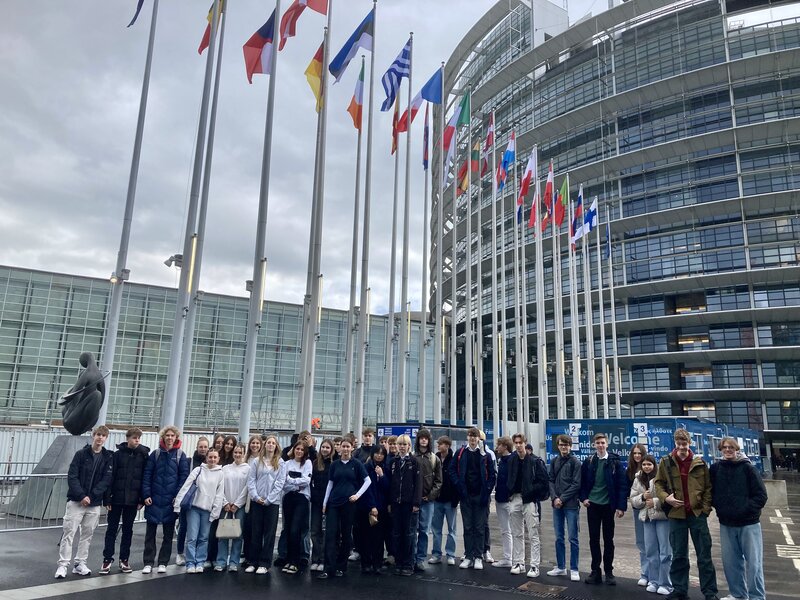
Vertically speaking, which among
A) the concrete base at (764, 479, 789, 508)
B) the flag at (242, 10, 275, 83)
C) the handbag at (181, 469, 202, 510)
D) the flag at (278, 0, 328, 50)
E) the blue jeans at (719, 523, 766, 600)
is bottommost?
the concrete base at (764, 479, 789, 508)

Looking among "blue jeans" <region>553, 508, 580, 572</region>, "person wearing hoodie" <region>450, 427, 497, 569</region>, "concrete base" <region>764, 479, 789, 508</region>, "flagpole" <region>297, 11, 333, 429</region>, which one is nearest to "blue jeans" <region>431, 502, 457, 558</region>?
"person wearing hoodie" <region>450, 427, 497, 569</region>

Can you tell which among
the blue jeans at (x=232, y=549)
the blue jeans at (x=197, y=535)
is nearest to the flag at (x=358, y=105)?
the blue jeans at (x=232, y=549)

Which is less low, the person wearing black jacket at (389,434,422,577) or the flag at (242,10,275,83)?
the flag at (242,10,275,83)

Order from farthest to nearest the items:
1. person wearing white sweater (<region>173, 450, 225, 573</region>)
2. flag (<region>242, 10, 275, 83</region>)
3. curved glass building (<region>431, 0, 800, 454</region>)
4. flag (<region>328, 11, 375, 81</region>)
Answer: curved glass building (<region>431, 0, 800, 454</region>)
flag (<region>328, 11, 375, 81</region>)
flag (<region>242, 10, 275, 83</region>)
person wearing white sweater (<region>173, 450, 225, 573</region>)

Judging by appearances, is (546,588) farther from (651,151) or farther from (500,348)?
(651,151)

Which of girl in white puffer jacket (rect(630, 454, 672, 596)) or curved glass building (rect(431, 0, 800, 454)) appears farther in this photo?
curved glass building (rect(431, 0, 800, 454))

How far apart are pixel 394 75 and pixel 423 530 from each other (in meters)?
18.0

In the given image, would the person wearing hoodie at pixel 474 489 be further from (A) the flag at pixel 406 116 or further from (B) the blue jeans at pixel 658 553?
(A) the flag at pixel 406 116

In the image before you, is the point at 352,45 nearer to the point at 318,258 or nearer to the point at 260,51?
the point at 260,51

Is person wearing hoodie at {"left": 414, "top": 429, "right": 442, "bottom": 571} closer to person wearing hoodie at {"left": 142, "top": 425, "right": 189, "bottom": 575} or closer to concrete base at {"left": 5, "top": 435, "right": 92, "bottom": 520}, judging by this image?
person wearing hoodie at {"left": 142, "top": 425, "right": 189, "bottom": 575}

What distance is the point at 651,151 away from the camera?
50656mm

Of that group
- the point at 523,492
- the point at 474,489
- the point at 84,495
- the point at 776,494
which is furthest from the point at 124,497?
the point at 776,494

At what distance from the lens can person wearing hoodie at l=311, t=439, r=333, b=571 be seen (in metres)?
9.05

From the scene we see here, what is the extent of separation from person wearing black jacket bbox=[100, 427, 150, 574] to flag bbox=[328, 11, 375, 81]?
13894 mm
